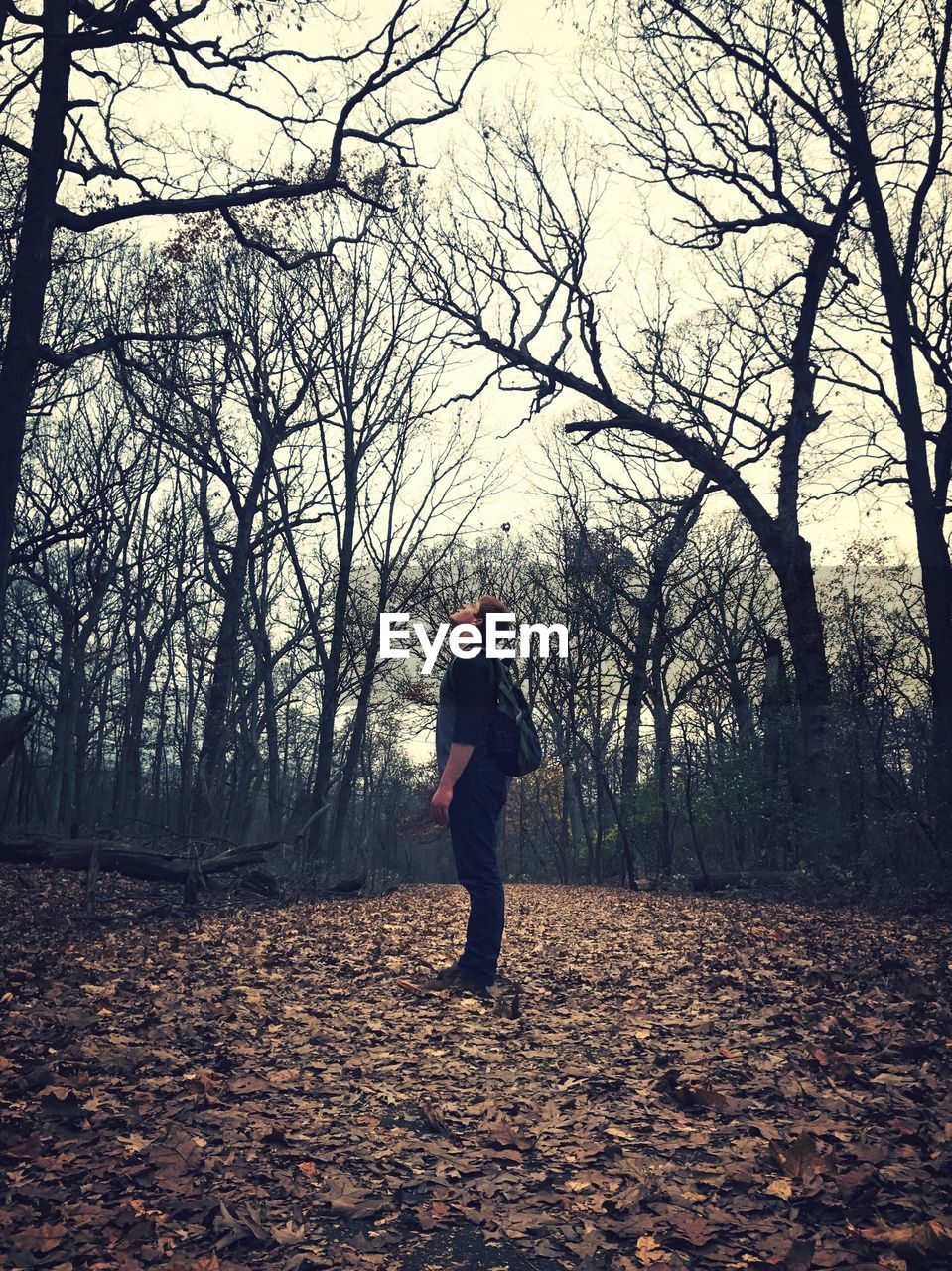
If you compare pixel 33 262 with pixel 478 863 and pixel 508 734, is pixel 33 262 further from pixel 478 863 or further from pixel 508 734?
pixel 478 863

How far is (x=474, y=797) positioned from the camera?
5.59 m

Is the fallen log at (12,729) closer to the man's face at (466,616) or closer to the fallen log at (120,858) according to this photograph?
the fallen log at (120,858)

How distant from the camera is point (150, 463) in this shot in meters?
24.8

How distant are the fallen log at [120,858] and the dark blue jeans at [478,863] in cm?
506

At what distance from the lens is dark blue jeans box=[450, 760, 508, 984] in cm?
554

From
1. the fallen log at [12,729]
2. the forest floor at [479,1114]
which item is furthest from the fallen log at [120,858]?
the forest floor at [479,1114]

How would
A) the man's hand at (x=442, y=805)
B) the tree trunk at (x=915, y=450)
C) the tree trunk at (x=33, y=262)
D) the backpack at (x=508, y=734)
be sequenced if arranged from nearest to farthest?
1. the man's hand at (x=442, y=805)
2. the backpack at (x=508, y=734)
3. the tree trunk at (x=33, y=262)
4. the tree trunk at (x=915, y=450)

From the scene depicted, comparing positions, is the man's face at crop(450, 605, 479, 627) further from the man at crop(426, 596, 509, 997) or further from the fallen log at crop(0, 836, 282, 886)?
the fallen log at crop(0, 836, 282, 886)

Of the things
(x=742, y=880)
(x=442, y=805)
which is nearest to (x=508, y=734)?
(x=442, y=805)

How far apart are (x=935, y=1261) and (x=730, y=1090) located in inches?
Result: 53.9

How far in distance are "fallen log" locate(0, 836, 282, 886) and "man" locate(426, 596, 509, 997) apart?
5074 millimetres

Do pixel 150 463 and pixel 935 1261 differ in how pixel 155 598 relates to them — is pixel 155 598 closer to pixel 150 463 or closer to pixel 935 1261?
pixel 150 463

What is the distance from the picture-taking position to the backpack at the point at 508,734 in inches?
222

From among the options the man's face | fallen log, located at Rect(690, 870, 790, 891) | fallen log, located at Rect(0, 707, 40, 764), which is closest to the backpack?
the man's face
